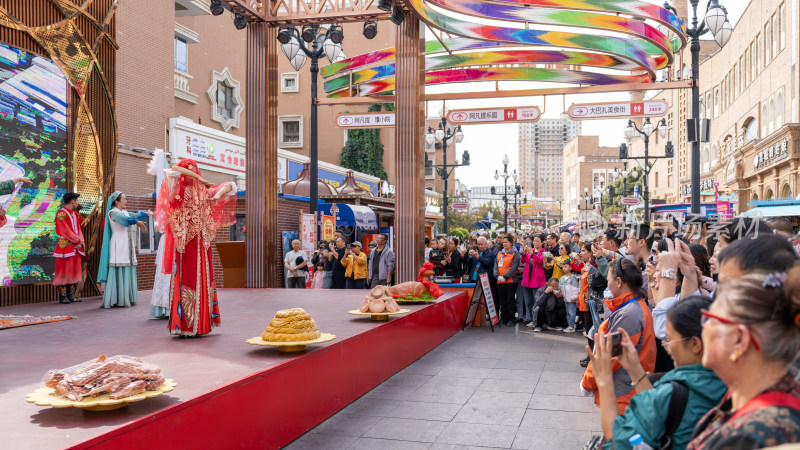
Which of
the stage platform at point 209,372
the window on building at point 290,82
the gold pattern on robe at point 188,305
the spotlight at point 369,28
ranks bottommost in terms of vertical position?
the stage platform at point 209,372

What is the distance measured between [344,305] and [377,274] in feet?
11.3

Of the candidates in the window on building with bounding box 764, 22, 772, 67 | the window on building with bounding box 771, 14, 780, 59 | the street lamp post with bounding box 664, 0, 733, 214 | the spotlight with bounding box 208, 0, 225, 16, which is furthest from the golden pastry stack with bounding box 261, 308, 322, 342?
the window on building with bounding box 764, 22, 772, 67

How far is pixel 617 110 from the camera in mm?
13453

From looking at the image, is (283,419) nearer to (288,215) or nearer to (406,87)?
(406,87)

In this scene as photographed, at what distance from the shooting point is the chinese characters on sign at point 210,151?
18562mm

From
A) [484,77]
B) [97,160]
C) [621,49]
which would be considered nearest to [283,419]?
[97,160]

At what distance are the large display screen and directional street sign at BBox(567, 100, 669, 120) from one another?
9.39 meters

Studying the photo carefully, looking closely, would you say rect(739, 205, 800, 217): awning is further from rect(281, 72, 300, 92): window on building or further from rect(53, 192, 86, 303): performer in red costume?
rect(281, 72, 300, 92): window on building

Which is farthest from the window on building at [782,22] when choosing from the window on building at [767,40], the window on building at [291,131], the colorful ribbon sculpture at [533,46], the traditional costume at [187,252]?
the traditional costume at [187,252]

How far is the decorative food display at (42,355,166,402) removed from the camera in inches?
140

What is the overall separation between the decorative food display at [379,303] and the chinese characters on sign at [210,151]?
11.8m

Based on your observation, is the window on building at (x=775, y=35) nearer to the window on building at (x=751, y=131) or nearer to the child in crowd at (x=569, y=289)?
the window on building at (x=751, y=131)

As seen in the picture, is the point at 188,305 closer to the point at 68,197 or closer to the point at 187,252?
the point at 187,252

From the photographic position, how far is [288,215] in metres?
16.9
